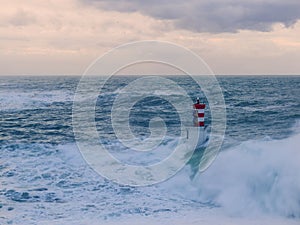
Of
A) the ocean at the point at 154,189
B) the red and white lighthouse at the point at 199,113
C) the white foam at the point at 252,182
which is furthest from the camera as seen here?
the red and white lighthouse at the point at 199,113

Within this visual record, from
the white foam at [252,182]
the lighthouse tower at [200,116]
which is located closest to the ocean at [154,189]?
the white foam at [252,182]

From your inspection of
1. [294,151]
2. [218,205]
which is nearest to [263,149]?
[294,151]

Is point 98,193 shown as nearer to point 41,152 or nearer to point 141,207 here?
point 141,207

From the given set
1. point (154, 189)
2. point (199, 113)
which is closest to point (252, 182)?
point (154, 189)

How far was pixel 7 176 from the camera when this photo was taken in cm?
994

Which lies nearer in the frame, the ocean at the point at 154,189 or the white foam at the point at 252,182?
the ocean at the point at 154,189

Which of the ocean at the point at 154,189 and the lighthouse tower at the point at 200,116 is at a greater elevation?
the lighthouse tower at the point at 200,116

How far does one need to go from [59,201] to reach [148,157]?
4218 mm

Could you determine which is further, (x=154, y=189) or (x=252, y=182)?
(x=154, y=189)

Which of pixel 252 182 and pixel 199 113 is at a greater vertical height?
→ pixel 199 113

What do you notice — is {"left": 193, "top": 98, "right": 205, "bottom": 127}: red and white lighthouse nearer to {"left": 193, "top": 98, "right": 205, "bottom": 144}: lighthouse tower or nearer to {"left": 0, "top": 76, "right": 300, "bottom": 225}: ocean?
{"left": 193, "top": 98, "right": 205, "bottom": 144}: lighthouse tower

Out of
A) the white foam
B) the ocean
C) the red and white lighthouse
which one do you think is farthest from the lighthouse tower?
the white foam

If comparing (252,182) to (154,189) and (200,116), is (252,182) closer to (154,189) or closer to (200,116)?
(154,189)

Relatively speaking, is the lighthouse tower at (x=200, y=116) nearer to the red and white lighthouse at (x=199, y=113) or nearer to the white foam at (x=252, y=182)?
the red and white lighthouse at (x=199, y=113)
